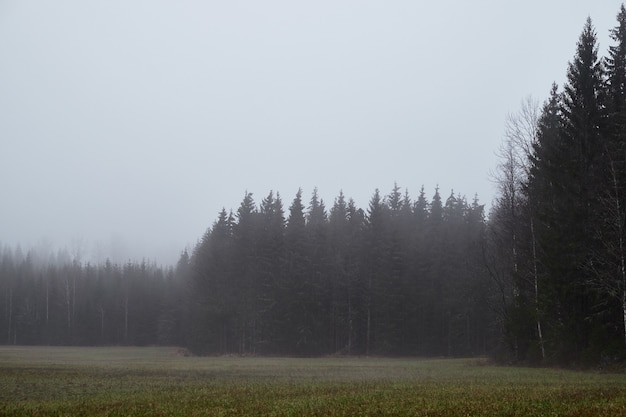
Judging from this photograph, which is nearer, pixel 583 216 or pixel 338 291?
pixel 583 216

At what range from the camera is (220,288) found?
74000 millimetres

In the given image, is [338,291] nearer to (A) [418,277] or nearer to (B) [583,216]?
(A) [418,277]

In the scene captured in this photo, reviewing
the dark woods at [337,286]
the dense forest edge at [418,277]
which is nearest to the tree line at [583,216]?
the dense forest edge at [418,277]

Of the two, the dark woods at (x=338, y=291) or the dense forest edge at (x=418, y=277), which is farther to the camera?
the dark woods at (x=338, y=291)

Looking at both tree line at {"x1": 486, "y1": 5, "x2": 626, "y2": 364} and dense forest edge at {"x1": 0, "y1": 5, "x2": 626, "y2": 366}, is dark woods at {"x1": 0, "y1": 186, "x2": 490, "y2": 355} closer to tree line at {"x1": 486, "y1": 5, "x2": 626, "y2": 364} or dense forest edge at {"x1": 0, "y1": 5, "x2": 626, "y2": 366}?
dense forest edge at {"x1": 0, "y1": 5, "x2": 626, "y2": 366}

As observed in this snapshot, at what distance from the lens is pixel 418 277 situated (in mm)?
72938

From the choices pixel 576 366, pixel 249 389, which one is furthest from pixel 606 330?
pixel 249 389

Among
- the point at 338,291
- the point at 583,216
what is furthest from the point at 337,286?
the point at 583,216

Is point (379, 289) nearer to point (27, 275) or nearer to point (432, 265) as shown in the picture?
point (432, 265)

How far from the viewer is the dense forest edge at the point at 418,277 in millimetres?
32062

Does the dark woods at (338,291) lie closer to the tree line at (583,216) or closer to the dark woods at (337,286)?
the dark woods at (337,286)

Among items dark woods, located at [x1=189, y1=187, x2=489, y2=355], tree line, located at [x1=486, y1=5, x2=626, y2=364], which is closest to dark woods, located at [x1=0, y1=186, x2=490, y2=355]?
dark woods, located at [x1=189, y1=187, x2=489, y2=355]

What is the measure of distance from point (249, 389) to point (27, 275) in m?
118

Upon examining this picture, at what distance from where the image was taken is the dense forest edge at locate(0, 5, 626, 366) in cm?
3206
